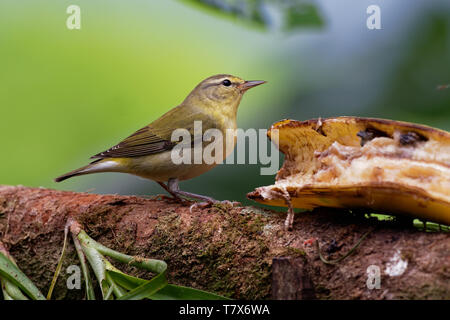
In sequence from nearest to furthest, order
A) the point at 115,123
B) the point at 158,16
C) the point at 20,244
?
the point at 20,244
the point at 115,123
the point at 158,16

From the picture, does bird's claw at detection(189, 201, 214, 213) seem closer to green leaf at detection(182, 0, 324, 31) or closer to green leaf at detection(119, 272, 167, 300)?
green leaf at detection(119, 272, 167, 300)

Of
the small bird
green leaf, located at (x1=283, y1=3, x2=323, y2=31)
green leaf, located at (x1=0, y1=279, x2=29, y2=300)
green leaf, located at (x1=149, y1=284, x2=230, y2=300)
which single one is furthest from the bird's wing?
green leaf, located at (x1=149, y1=284, x2=230, y2=300)

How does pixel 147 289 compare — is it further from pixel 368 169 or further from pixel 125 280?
pixel 368 169

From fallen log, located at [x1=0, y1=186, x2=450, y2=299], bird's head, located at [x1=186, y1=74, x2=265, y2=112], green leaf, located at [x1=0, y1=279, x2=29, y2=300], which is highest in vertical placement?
bird's head, located at [x1=186, y1=74, x2=265, y2=112]

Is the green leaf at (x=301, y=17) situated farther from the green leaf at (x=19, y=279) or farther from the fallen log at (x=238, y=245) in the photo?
the green leaf at (x=19, y=279)

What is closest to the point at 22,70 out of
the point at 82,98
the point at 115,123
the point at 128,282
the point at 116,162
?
the point at 82,98
